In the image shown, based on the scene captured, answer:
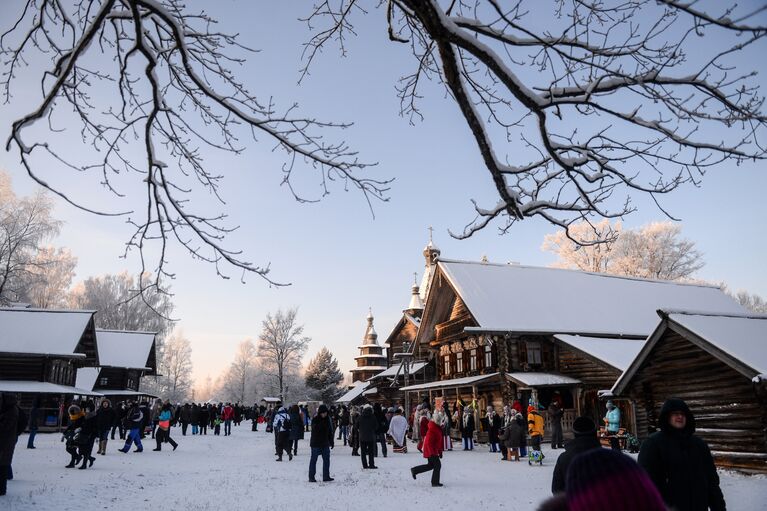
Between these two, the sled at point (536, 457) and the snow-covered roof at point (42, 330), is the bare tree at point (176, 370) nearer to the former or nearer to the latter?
the snow-covered roof at point (42, 330)

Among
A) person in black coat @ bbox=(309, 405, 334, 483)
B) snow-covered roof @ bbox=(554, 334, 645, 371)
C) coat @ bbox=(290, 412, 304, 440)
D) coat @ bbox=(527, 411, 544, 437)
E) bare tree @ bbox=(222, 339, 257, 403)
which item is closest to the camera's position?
person in black coat @ bbox=(309, 405, 334, 483)

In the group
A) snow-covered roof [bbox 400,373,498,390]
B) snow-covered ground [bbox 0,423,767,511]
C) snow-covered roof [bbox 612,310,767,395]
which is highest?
snow-covered roof [bbox 612,310,767,395]

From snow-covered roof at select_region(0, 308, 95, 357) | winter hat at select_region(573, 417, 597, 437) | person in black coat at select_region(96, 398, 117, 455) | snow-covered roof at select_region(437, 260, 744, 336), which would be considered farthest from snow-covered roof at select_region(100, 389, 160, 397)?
winter hat at select_region(573, 417, 597, 437)

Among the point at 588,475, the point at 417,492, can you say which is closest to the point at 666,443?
the point at 588,475

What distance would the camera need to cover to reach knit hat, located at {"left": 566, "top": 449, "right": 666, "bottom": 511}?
1540mm

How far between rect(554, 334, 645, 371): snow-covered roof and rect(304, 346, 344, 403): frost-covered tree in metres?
43.5

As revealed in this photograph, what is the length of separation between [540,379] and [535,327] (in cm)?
313

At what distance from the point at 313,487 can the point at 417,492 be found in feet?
7.48

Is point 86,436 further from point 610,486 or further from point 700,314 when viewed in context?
point 700,314

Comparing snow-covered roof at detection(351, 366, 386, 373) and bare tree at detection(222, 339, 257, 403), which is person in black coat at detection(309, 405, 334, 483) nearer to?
snow-covered roof at detection(351, 366, 386, 373)

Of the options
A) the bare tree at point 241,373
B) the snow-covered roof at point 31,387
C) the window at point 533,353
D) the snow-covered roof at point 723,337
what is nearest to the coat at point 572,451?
the snow-covered roof at point 723,337

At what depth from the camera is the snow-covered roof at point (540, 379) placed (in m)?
23.1

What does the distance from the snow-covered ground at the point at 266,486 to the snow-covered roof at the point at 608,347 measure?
7596mm

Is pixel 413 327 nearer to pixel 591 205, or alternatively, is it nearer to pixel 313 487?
pixel 313 487
